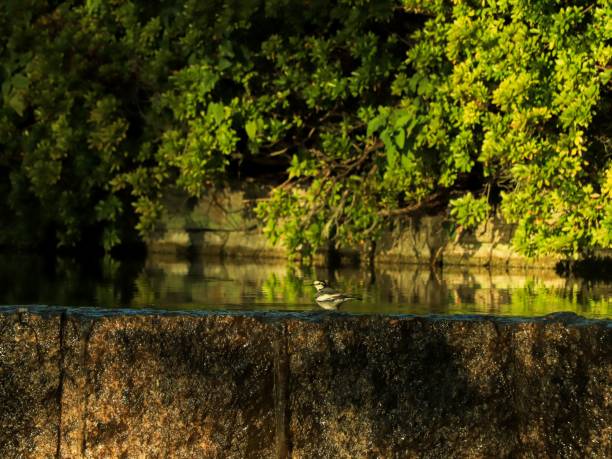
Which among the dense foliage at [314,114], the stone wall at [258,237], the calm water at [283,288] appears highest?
the dense foliage at [314,114]

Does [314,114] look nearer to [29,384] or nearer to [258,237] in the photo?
[258,237]

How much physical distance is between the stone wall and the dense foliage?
38 cm

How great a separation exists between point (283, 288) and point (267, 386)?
8.27 metres

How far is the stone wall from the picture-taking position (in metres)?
18.9

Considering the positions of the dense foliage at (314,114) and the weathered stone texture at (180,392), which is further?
the dense foliage at (314,114)

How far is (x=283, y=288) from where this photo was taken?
15430mm

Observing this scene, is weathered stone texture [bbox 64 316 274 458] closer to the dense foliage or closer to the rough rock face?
the rough rock face

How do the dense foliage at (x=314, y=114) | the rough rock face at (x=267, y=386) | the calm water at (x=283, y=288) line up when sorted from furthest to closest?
the dense foliage at (x=314, y=114), the calm water at (x=283, y=288), the rough rock face at (x=267, y=386)

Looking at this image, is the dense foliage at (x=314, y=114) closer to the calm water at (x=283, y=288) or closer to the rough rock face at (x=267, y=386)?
the calm water at (x=283, y=288)

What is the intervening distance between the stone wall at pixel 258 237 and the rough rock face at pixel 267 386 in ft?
37.0

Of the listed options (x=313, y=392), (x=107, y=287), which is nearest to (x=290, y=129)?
(x=107, y=287)

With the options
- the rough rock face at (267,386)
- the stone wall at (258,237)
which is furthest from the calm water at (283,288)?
the rough rock face at (267,386)

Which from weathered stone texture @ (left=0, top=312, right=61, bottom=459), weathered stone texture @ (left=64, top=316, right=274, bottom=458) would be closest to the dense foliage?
weathered stone texture @ (left=64, top=316, right=274, bottom=458)

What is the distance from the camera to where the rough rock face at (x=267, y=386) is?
7070mm
